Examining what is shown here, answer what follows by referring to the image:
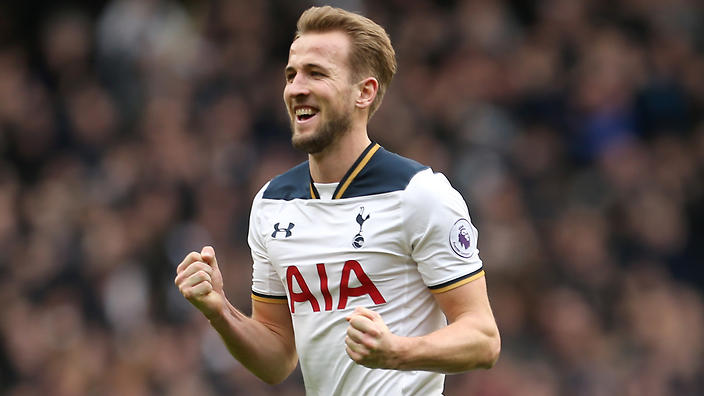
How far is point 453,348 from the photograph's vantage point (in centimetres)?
379

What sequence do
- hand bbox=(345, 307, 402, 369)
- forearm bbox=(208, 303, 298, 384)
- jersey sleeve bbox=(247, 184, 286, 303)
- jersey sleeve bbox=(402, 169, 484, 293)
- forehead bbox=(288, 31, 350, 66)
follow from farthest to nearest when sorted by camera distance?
jersey sleeve bbox=(247, 184, 286, 303)
forearm bbox=(208, 303, 298, 384)
forehead bbox=(288, 31, 350, 66)
jersey sleeve bbox=(402, 169, 484, 293)
hand bbox=(345, 307, 402, 369)

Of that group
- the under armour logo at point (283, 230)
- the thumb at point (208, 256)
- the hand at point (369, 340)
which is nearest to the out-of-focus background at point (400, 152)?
the under armour logo at point (283, 230)

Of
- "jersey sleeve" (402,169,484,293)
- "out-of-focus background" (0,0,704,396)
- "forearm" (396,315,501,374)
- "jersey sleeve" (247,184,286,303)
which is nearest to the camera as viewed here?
"forearm" (396,315,501,374)

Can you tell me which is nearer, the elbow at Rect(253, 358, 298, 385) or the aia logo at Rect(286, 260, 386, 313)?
the aia logo at Rect(286, 260, 386, 313)

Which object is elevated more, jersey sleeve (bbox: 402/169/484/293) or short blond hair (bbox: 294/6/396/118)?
short blond hair (bbox: 294/6/396/118)

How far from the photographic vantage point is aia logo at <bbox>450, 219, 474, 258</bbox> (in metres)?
4.05

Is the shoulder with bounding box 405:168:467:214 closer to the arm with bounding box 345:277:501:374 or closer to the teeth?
the arm with bounding box 345:277:501:374

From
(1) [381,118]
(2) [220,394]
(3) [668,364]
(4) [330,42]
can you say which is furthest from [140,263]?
(4) [330,42]

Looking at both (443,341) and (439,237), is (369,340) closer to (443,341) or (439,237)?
(443,341)

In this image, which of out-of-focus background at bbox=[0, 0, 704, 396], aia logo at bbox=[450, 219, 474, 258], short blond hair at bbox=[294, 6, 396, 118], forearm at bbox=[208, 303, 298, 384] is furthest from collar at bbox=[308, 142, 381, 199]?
out-of-focus background at bbox=[0, 0, 704, 396]

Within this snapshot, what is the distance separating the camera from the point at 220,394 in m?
9.34

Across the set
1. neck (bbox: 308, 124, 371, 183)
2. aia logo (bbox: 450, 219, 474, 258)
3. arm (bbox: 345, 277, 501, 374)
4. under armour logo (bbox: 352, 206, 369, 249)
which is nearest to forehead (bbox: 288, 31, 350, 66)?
neck (bbox: 308, 124, 371, 183)

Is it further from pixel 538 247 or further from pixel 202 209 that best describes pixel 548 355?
pixel 202 209

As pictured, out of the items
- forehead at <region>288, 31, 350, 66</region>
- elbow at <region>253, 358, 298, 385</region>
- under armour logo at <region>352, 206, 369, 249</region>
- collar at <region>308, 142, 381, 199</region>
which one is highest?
forehead at <region>288, 31, 350, 66</region>
